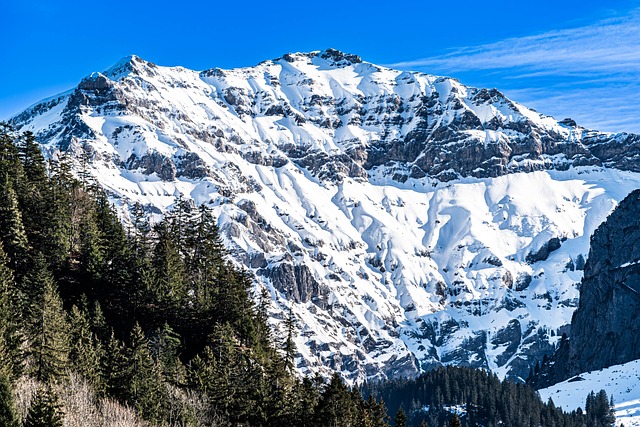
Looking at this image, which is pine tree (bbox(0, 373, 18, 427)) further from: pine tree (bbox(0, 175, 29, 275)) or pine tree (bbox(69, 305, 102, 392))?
pine tree (bbox(0, 175, 29, 275))

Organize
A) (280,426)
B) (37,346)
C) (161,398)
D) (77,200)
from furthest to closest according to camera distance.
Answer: (77,200) < (280,426) < (161,398) < (37,346)

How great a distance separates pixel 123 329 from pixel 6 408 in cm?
4111

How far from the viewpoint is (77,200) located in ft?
376

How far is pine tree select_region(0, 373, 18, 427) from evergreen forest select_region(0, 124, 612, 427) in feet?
0.28

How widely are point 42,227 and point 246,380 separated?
1358 inches

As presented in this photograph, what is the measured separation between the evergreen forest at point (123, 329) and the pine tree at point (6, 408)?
0.28 ft

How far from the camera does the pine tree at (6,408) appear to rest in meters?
55.2

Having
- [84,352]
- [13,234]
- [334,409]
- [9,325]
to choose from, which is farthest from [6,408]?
[13,234]

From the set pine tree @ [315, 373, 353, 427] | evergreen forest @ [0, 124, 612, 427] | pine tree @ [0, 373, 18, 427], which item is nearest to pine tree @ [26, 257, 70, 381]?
evergreen forest @ [0, 124, 612, 427]

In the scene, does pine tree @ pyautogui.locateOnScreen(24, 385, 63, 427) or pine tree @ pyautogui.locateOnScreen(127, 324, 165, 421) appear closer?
pine tree @ pyautogui.locateOnScreen(24, 385, 63, 427)

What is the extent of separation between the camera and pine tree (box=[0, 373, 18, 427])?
55.2 m

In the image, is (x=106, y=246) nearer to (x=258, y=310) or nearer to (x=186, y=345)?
(x=186, y=345)

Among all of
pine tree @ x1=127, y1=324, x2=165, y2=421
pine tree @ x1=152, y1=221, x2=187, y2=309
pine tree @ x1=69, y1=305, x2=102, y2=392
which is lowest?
pine tree @ x1=127, y1=324, x2=165, y2=421

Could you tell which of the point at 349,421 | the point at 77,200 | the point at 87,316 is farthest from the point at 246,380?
the point at 77,200
